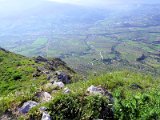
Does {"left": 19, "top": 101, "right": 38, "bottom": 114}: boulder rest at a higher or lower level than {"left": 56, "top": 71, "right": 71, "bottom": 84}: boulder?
higher

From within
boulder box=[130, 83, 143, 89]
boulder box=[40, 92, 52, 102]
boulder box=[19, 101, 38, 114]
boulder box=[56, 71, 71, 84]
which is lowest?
boulder box=[56, 71, 71, 84]

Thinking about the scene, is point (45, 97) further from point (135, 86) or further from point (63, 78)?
point (63, 78)

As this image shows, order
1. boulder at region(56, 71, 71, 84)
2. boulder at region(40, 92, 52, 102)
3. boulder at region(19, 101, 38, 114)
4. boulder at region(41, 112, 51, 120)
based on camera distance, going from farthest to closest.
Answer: boulder at region(56, 71, 71, 84) < boulder at region(40, 92, 52, 102) < boulder at region(19, 101, 38, 114) < boulder at region(41, 112, 51, 120)

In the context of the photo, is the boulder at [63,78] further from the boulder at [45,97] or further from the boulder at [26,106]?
the boulder at [26,106]

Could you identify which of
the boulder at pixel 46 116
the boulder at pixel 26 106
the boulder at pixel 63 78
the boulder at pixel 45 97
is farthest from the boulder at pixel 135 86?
the boulder at pixel 63 78

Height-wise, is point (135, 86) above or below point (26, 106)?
below

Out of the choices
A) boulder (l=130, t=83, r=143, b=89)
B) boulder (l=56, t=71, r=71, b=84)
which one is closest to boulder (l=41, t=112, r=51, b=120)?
boulder (l=130, t=83, r=143, b=89)

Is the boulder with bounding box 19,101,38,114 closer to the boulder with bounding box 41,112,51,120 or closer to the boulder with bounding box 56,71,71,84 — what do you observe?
the boulder with bounding box 41,112,51,120

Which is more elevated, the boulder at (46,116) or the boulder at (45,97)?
the boulder at (46,116)

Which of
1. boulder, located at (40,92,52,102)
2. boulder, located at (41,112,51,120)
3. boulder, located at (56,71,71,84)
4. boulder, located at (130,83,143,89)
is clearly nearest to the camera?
boulder, located at (41,112,51,120)

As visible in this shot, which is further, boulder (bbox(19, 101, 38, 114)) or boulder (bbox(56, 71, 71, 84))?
boulder (bbox(56, 71, 71, 84))

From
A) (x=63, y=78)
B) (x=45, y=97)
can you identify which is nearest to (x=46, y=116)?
(x=45, y=97)

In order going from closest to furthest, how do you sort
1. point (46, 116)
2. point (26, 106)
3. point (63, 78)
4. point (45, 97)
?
point (46, 116)
point (26, 106)
point (45, 97)
point (63, 78)

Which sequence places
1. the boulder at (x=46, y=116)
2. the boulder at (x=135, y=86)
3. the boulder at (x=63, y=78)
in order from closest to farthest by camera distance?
the boulder at (x=46, y=116), the boulder at (x=135, y=86), the boulder at (x=63, y=78)
